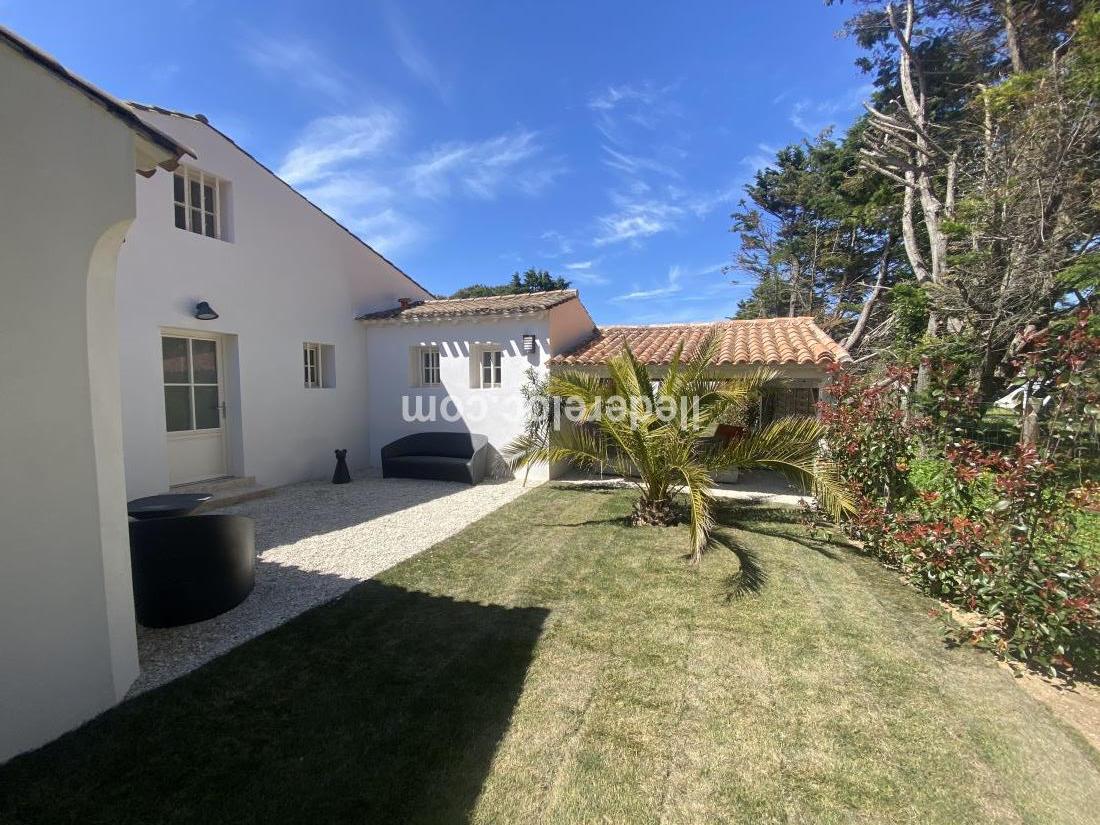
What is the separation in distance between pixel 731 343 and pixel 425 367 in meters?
9.53

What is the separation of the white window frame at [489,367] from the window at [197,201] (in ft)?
23.2

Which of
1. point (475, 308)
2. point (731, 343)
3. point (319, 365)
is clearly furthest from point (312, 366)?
point (731, 343)

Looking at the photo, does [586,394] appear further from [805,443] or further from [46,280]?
[46,280]

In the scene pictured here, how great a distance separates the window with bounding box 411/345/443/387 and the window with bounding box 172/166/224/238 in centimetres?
581

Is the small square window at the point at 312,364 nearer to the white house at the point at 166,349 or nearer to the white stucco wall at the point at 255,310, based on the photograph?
the white house at the point at 166,349

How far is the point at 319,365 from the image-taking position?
1374cm

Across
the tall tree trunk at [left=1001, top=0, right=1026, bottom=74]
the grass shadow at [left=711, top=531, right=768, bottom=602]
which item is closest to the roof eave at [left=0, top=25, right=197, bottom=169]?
the grass shadow at [left=711, top=531, right=768, bottom=602]

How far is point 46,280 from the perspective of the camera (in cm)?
327

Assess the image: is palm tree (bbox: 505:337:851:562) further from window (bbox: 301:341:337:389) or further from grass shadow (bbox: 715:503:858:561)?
window (bbox: 301:341:337:389)

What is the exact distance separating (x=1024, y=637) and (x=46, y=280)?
8809mm

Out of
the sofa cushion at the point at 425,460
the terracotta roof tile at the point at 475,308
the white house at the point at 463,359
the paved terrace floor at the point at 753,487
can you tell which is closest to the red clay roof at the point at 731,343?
the white house at the point at 463,359

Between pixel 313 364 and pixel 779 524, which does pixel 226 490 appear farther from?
pixel 779 524

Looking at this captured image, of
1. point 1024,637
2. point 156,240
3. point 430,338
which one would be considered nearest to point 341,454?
point 430,338

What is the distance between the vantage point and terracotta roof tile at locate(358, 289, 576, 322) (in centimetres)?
1324
